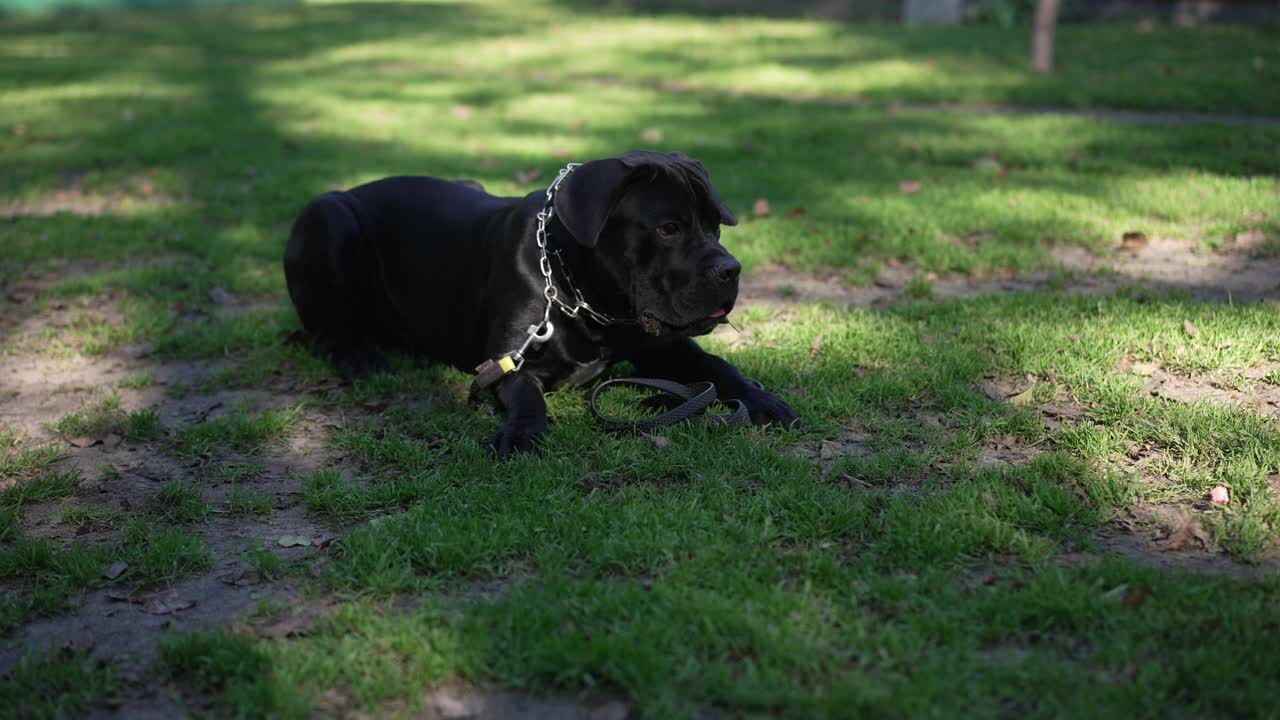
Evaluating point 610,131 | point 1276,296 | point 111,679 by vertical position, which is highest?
point 610,131

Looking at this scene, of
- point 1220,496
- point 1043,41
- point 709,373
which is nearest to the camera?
point 1220,496

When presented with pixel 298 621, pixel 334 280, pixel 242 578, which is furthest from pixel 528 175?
pixel 298 621

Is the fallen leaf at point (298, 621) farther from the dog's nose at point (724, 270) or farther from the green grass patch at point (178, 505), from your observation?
the dog's nose at point (724, 270)

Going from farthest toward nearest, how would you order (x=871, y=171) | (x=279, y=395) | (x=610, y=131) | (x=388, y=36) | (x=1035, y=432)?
(x=388, y=36) → (x=610, y=131) → (x=871, y=171) → (x=279, y=395) → (x=1035, y=432)

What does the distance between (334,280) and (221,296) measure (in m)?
1.33

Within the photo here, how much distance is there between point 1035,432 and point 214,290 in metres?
4.45

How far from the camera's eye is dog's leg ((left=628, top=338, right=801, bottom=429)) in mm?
3988

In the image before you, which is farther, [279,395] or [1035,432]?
[279,395]

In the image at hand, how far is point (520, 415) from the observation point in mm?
3930

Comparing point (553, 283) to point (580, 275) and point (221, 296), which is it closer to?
point (580, 275)

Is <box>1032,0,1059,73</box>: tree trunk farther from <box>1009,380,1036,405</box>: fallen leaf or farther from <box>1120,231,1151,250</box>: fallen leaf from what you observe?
<box>1009,380,1036,405</box>: fallen leaf

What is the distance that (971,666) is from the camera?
250 cm

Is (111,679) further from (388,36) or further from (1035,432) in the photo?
(388,36)

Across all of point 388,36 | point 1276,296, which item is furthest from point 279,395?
point 388,36
